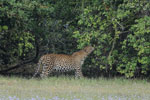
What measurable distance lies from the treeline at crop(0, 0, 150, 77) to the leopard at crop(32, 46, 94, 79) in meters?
0.65

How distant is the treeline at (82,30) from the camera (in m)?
13.0

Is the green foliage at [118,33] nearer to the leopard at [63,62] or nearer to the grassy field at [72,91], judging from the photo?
the leopard at [63,62]

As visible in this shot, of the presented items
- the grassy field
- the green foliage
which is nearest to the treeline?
the green foliage

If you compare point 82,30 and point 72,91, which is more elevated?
A: point 82,30

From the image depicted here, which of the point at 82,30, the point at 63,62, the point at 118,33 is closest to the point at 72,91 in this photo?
the point at 118,33

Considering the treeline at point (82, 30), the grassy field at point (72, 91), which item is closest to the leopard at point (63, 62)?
the treeline at point (82, 30)

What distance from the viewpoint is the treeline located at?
1298 cm

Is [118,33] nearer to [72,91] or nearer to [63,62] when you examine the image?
[63,62]

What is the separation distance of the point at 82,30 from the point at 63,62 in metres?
1.43

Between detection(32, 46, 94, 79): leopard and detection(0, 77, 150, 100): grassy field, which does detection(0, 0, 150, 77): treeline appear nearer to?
detection(32, 46, 94, 79): leopard

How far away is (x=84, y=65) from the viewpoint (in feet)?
54.1

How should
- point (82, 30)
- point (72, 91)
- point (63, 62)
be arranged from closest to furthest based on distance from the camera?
point (72, 91), point (63, 62), point (82, 30)

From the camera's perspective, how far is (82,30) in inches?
599

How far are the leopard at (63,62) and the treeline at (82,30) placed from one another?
2.14ft
